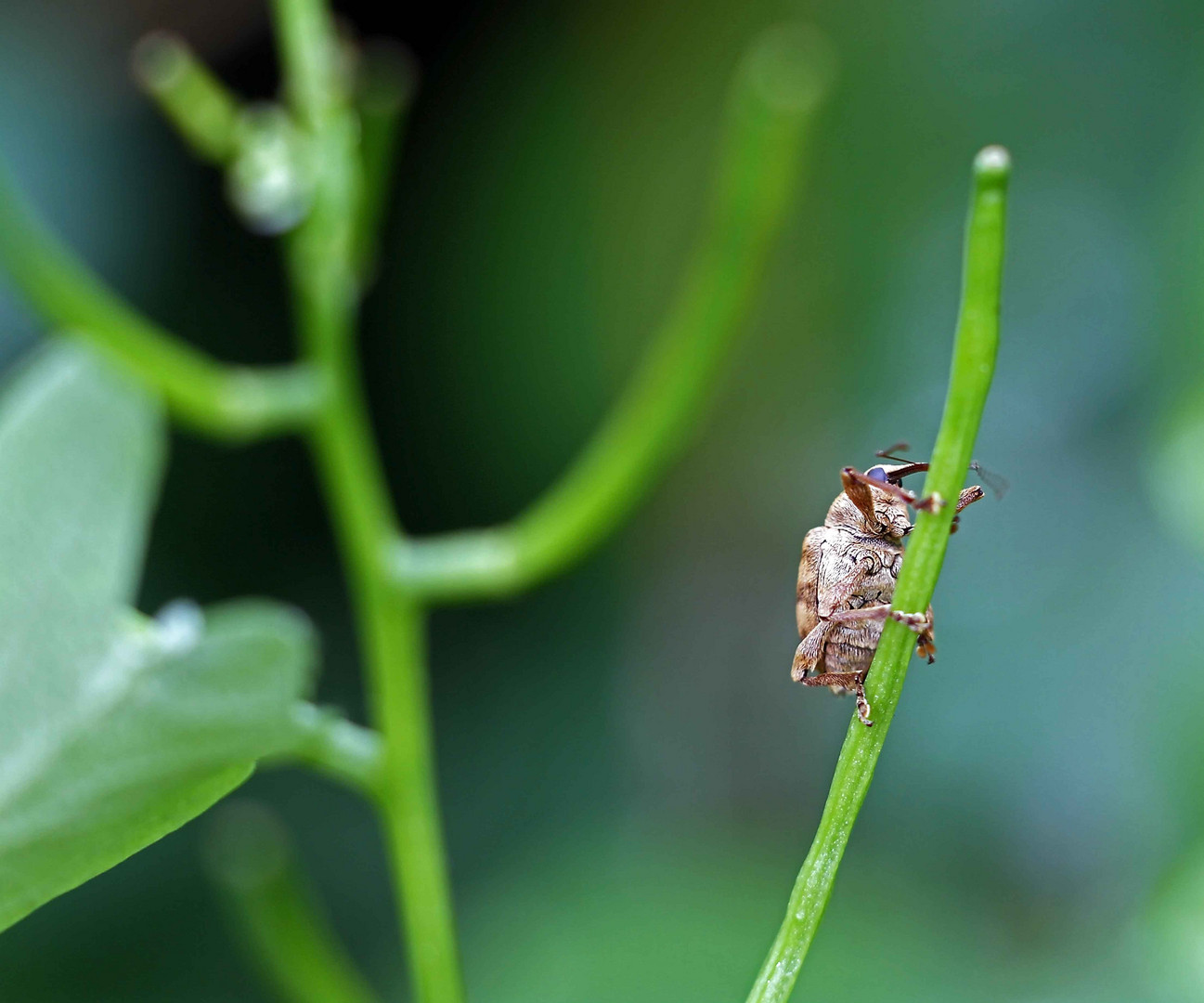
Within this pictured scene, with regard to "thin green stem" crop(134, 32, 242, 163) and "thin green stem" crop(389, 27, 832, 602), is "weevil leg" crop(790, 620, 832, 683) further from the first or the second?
"thin green stem" crop(134, 32, 242, 163)

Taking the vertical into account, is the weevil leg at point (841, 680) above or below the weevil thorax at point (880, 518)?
below

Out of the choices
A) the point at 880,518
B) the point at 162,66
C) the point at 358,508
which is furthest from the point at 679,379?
the point at 162,66

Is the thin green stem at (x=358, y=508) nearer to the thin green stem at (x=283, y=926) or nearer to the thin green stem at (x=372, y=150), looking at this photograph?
the thin green stem at (x=372, y=150)

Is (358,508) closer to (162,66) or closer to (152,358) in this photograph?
(152,358)

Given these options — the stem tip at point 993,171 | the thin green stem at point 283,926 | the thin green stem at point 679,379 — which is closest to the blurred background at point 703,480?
the thin green stem at point 283,926

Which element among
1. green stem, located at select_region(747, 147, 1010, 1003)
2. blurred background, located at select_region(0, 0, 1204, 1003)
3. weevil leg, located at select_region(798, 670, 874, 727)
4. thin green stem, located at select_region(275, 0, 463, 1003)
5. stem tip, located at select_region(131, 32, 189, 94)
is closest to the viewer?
green stem, located at select_region(747, 147, 1010, 1003)

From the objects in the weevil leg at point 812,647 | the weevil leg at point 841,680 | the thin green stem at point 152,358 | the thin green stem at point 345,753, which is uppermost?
the thin green stem at point 152,358

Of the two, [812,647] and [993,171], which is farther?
[812,647]

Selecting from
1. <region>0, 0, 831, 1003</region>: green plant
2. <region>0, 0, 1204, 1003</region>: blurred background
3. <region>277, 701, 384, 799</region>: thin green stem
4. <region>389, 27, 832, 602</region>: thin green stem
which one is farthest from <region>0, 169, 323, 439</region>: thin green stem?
<region>0, 0, 1204, 1003</region>: blurred background
